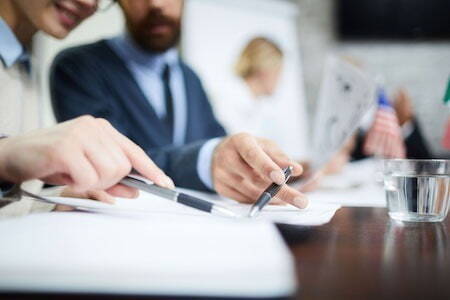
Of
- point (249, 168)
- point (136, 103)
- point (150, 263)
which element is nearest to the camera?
point (150, 263)

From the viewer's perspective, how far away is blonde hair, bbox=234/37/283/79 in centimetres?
229

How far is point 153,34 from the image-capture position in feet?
4.07

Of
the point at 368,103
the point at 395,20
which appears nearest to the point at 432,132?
the point at 395,20

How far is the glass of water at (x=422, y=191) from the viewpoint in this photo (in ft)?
1.86

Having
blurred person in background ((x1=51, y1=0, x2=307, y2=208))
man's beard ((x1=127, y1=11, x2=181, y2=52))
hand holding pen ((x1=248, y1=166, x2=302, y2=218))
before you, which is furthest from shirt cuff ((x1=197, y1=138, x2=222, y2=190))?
man's beard ((x1=127, y1=11, x2=181, y2=52))

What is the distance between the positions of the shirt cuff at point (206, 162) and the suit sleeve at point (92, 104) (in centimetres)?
1

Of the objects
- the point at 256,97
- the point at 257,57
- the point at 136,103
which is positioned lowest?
the point at 256,97

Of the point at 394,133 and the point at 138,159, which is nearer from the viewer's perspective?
the point at 138,159

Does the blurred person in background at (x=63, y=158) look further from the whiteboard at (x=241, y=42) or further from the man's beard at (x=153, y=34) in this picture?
the whiteboard at (x=241, y=42)

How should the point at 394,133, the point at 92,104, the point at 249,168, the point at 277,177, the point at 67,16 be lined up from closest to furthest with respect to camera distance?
1. the point at 277,177
2. the point at 249,168
3. the point at 67,16
4. the point at 92,104
5. the point at 394,133

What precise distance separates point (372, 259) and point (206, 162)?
0.47m

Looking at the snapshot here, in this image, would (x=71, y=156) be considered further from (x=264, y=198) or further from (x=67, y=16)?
(x=67, y=16)

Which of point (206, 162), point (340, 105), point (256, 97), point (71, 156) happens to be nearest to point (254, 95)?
point (256, 97)

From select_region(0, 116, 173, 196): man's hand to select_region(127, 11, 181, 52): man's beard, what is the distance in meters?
0.76
